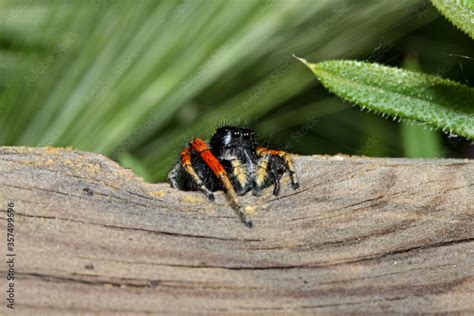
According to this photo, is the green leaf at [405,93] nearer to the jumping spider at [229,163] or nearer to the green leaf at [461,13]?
the green leaf at [461,13]

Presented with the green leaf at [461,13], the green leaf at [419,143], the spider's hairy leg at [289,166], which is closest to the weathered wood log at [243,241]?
the spider's hairy leg at [289,166]

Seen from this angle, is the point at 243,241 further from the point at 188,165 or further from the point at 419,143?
the point at 419,143

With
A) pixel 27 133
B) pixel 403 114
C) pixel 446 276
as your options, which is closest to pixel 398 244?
pixel 446 276

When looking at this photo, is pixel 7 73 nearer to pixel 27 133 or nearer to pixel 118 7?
pixel 27 133

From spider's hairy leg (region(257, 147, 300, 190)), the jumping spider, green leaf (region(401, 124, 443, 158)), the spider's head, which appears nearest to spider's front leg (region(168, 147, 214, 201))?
the jumping spider

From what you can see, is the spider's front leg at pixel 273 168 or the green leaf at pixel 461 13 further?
the green leaf at pixel 461 13

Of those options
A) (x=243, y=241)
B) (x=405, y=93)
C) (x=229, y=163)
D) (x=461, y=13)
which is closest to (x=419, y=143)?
(x=405, y=93)
